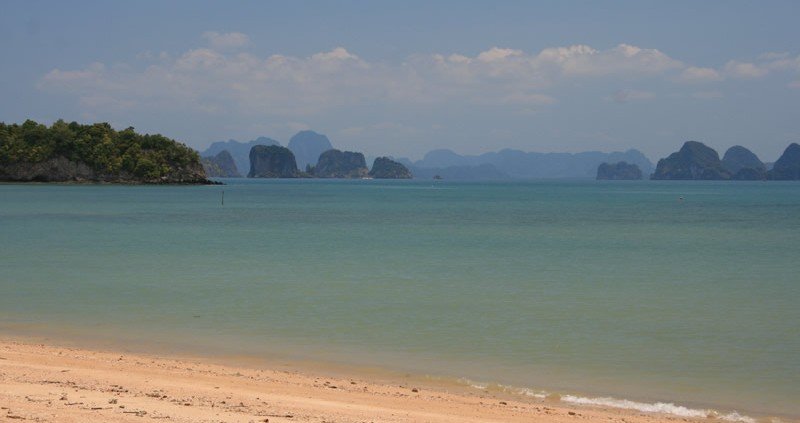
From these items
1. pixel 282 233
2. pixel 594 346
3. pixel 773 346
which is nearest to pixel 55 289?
pixel 594 346

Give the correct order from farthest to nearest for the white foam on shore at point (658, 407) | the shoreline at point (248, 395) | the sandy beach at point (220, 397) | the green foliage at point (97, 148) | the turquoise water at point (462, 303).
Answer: the green foliage at point (97, 148) → the turquoise water at point (462, 303) → the white foam on shore at point (658, 407) → the shoreline at point (248, 395) → the sandy beach at point (220, 397)

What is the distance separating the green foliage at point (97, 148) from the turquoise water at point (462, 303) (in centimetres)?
13006

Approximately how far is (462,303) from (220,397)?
1334 centimetres

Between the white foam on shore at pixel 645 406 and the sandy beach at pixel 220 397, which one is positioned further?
the white foam on shore at pixel 645 406

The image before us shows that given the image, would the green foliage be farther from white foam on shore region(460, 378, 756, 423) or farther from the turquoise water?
white foam on shore region(460, 378, 756, 423)

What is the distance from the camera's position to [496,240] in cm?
5069

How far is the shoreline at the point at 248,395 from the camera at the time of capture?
1015 centimetres

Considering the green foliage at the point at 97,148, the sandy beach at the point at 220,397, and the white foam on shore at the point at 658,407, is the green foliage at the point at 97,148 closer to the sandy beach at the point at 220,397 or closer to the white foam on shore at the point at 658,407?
the sandy beach at the point at 220,397

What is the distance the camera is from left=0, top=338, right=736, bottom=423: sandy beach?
9.97 m

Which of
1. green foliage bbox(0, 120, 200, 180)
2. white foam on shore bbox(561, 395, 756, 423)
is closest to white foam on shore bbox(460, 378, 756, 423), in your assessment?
white foam on shore bbox(561, 395, 756, 423)

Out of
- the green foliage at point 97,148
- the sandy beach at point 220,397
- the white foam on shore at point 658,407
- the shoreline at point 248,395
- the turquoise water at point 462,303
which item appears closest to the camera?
the sandy beach at point 220,397

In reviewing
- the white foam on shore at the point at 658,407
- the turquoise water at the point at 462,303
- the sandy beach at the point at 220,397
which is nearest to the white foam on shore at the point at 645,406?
the white foam on shore at the point at 658,407

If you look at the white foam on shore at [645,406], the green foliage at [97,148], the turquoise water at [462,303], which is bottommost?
the turquoise water at [462,303]

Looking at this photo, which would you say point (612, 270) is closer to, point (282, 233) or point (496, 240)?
point (496, 240)
